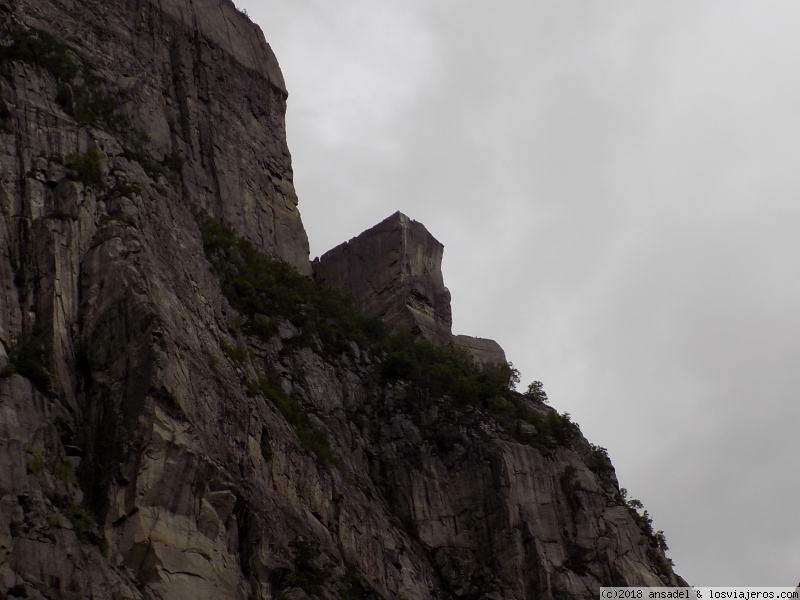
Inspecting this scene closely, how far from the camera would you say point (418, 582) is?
174 feet

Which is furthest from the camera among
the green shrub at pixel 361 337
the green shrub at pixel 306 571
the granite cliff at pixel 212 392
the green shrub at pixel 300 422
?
the green shrub at pixel 361 337

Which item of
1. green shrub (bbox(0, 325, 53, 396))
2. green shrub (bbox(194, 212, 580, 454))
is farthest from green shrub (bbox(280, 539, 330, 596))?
green shrub (bbox(194, 212, 580, 454))

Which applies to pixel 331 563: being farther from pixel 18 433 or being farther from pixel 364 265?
pixel 364 265

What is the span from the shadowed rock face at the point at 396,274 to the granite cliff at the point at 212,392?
1.50 m

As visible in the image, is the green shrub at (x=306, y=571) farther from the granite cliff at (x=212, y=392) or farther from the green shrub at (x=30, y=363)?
the green shrub at (x=30, y=363)

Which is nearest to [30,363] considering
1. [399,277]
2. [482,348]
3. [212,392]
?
[212,392]

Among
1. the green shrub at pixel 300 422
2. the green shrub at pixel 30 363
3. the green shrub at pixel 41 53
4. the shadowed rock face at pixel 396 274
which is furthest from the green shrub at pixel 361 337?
the green shrub at pixel 30 363

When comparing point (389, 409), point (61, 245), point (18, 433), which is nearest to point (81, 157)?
point (61, 245)

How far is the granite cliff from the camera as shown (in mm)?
39469

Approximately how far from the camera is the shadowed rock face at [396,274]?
76.5m

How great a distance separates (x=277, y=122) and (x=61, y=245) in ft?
110

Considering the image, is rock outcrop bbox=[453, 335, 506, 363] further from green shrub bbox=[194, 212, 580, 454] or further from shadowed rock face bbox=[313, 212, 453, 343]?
green shrub bbox=[194, 212, 580, 454]

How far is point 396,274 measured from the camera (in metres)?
77.8

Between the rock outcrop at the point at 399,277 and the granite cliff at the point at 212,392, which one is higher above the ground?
the rock outcrop at the point at 399,277
